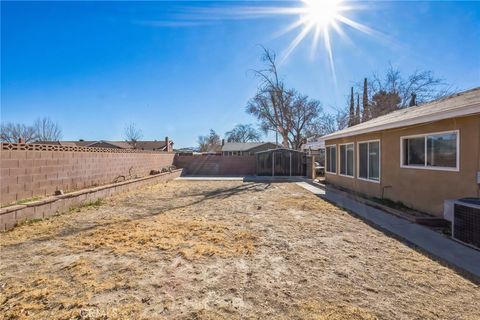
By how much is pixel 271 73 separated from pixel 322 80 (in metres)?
5.75

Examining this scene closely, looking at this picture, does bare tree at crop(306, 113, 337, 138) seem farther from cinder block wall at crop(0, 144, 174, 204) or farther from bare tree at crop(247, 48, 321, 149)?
cinder block wall at crop(0, 144, 174, 204)

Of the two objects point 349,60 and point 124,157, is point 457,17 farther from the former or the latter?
point 124,157

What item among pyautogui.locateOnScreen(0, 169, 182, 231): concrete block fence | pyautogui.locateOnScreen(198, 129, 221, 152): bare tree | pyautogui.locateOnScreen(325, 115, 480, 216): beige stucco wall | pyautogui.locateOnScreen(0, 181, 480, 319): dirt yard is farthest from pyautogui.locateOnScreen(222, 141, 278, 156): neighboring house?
pyautogui.locateOnScreen(0, 181, 480, 319): dirt yard

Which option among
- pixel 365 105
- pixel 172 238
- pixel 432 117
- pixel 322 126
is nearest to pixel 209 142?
pixel 322 126

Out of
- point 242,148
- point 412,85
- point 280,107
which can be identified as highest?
point 412,85

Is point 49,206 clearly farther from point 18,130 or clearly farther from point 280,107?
point 18,130

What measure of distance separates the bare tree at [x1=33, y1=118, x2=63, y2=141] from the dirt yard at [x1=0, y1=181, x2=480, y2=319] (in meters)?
44.9

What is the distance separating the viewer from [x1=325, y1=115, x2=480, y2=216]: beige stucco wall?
4688mm

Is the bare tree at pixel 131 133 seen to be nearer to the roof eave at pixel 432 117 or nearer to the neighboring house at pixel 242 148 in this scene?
the neighboring house at pixel 242 148

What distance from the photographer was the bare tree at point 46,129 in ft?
135

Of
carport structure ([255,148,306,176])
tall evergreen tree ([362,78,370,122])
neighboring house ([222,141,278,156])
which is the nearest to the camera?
carport structure ([255,148,306,176])

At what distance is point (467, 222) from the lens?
13.2ft

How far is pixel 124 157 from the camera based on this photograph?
12047mm

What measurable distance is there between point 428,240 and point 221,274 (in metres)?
3.54
